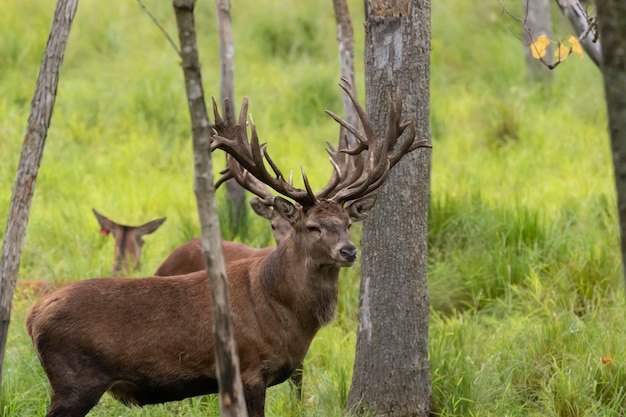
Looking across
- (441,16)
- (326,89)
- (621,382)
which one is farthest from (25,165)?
(441,16)

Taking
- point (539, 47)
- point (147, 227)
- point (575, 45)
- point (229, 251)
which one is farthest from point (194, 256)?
point (575, 45)

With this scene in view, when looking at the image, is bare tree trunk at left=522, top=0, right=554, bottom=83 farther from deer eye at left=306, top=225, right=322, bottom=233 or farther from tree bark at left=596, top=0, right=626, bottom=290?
tree bark at left=596, top=0, right=626, bottom=290

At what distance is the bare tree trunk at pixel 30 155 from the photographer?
493cm

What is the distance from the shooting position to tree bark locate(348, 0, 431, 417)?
5684 millimetres

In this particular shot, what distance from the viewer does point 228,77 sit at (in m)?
9.35

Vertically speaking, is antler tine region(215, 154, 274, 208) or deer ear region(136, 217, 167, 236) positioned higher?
antler tine region(215, 154, 274, 208)

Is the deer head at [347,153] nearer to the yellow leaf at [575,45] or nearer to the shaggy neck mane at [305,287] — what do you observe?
the shaggy neck mane at [305,287]

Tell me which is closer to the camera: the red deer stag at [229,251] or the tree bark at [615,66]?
the tree bark at [615,66]

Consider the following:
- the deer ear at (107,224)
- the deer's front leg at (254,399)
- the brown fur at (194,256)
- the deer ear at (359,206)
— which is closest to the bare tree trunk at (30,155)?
the deer's front leg at (254,399)

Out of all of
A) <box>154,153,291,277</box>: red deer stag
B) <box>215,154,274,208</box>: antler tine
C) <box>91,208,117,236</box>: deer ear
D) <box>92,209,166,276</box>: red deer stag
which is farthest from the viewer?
<box>91,208,117,236</box>: deer ear

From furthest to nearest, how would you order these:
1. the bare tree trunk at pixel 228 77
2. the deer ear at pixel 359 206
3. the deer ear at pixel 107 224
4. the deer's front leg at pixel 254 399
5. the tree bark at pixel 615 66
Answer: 1. the bare tree trunk at pixel 228 77
2. the deer ear at pixel 107 224
3. the deer ear at pixel 359 206
4. the deer's front leg at pixel 254 399
5. the tree bark at pixel 615 66

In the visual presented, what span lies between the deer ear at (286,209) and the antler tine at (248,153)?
4 centimetres

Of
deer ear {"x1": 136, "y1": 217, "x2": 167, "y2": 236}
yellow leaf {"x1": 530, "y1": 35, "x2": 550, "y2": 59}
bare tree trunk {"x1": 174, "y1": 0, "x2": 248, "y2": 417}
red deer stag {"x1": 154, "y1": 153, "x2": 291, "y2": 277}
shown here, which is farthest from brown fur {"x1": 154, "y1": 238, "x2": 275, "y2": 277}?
bare tree trunk {"x1": 174, "y1": 0, "x2": 248, "y2": 417}

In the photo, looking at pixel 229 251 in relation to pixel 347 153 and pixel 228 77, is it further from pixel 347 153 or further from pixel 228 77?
pixel 228 77
